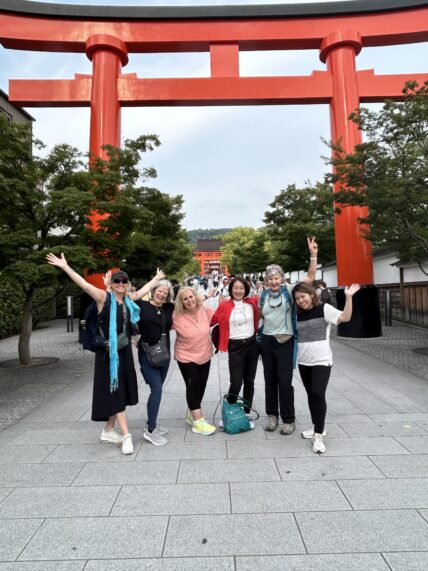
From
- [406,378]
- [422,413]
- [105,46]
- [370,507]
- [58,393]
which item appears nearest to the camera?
[370,507]

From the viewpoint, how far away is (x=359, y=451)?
11.9 feet

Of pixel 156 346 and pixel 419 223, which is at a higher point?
pixel 419 223

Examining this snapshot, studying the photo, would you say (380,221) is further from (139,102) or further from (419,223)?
(139,102)

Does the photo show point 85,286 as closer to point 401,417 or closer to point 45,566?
point 45,566

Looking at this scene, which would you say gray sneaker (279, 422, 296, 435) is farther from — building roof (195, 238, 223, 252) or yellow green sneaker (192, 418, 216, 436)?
building roof (195, 238, 223, 252)

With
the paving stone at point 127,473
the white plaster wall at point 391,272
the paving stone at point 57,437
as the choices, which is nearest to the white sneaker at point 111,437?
the paving stone at point 57,437

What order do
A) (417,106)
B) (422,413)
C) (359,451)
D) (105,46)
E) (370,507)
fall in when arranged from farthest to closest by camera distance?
(105,46) < (417,106) < (422,413) < (359,451) < (370,507)

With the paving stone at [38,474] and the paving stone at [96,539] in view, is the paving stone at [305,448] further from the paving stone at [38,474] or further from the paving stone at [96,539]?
the paving stone at [38,474]

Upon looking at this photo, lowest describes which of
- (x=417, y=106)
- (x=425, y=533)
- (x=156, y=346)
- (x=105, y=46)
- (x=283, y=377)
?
(x=425, y=533)

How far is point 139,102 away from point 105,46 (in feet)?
5.89

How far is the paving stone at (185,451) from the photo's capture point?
141 inches

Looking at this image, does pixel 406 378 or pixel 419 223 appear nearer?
pixel 406 378

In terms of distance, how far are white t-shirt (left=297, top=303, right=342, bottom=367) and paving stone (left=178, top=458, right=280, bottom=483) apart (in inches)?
38.3

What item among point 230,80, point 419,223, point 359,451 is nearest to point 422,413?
point 359,451
